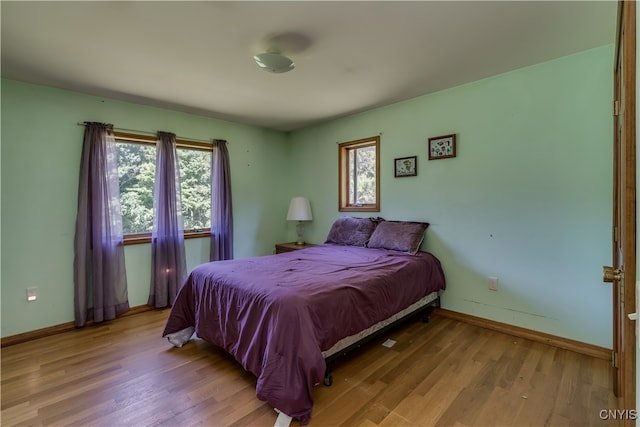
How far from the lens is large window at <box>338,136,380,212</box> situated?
12.1 feet

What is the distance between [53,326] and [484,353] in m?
3.92

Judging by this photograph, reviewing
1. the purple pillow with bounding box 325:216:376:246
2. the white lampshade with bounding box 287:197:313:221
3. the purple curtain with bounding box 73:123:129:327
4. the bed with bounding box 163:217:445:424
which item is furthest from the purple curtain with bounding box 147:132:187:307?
the purple pillow with bounding box 325:216:376:246

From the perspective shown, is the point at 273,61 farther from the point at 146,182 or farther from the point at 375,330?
the point at 146,182

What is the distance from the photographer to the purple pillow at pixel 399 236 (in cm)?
300

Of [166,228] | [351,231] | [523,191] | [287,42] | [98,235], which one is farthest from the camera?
[351,231]

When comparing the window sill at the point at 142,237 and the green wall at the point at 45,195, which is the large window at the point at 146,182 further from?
the green wall at the point at 45,195

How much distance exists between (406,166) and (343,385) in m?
2.34

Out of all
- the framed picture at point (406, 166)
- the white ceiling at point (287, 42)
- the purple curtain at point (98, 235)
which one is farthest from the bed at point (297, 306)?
the white ceiling at point (287, 42)

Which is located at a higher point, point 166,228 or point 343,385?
point 166,228

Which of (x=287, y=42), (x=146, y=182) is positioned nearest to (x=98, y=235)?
(x=146, y=182)

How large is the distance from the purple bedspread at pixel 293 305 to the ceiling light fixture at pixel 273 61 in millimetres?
1556

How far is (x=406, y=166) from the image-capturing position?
10.9 feet

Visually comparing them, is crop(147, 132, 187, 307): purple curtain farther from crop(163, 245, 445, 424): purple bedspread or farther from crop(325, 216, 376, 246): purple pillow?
crop(325, 216, 376, 246): purple pillow

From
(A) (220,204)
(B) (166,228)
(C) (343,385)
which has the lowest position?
(C) (343,385)
